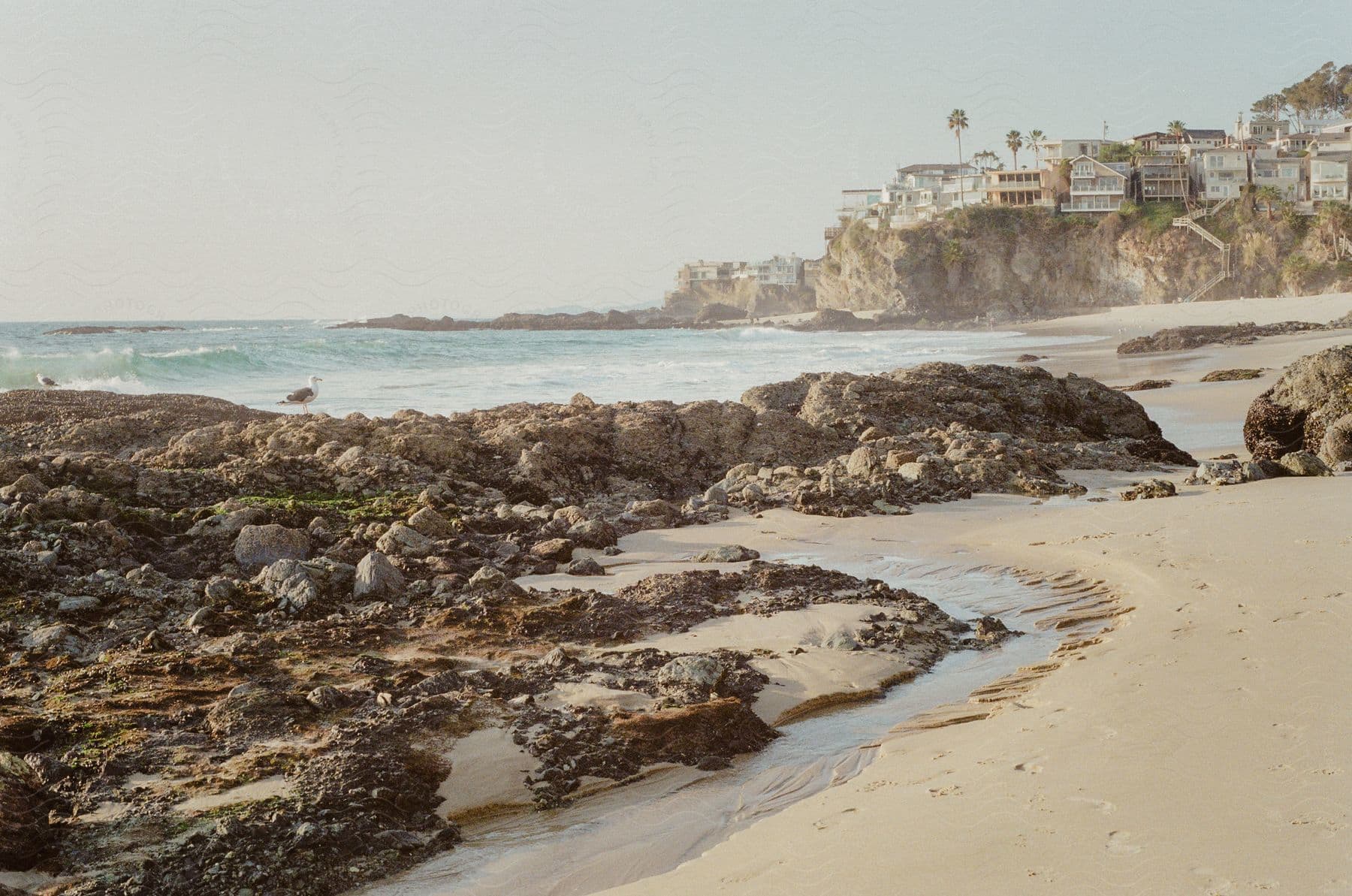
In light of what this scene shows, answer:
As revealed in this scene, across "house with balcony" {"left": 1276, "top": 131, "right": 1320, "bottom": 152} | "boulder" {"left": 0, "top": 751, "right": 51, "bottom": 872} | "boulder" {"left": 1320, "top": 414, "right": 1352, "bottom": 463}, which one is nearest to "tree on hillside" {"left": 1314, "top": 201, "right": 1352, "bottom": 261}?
"house with balcony" {"left": 1276, "top": 131, "right": 1320, "bottom": 152}

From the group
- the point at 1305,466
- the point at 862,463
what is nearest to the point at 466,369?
the point at 862,463

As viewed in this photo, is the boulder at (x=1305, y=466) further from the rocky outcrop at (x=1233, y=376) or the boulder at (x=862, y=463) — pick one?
the rocky outcrop at (x=1233, y=376)

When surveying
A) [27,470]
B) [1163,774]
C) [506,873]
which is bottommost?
[506,873]

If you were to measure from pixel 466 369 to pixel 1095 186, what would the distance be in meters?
64.0

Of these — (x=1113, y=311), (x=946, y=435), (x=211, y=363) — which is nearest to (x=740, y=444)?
(x=946, y=435)

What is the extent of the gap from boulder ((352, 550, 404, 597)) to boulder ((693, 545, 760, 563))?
7.80ft

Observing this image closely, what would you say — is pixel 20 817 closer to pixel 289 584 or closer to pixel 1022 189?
pixel 289 584

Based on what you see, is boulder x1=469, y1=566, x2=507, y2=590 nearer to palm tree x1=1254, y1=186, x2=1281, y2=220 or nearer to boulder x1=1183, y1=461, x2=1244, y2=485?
boulder x1=1183, y1=461, x2=1244, y2=485

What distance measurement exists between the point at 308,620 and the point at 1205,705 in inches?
206

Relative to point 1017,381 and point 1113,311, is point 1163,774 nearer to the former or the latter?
point 1017,381

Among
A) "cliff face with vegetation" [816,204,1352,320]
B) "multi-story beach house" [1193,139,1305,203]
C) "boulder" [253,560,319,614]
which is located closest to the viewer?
"boulder" [253,560,319,614]

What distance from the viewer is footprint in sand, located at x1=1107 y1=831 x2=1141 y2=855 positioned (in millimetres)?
3396

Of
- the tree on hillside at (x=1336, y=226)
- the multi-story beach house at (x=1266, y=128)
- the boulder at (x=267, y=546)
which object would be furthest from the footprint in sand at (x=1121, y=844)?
the multi-story beach house at (x=1266, y=128)

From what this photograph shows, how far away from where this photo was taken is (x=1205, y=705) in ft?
15.1
